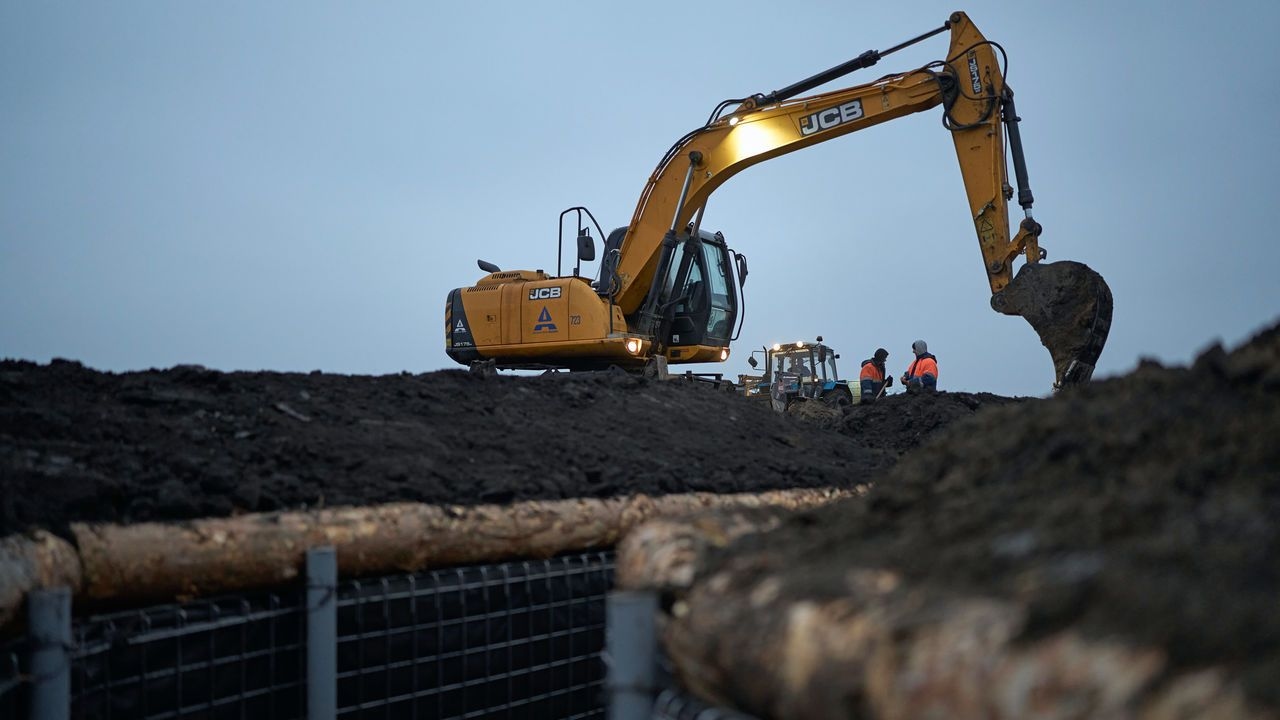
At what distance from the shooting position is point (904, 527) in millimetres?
1747

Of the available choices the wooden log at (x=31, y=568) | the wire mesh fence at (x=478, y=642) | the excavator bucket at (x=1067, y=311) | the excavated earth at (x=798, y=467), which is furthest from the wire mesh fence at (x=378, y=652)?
the excavator bucket at (x=1067, y=311)

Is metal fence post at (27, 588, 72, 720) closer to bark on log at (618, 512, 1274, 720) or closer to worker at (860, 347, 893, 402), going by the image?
bark on log at (618, 512, 1274, 720)

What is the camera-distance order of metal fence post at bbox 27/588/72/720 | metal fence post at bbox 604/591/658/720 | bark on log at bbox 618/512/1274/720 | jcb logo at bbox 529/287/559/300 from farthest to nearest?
jcb logo at bbox 529/287/559/300 < metal fence post at bbox 27/588/72/720 < metal fence post at bbox 604/591/658/720 < bark on log at bbox 618/512/1274/720

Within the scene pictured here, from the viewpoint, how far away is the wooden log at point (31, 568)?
2562 mm

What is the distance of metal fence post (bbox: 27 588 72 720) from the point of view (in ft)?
8.28

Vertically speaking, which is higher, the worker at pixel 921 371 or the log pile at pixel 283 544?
the worker at pixel 921 371

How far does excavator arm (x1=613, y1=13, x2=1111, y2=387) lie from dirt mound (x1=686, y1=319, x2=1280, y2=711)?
6.31 metres

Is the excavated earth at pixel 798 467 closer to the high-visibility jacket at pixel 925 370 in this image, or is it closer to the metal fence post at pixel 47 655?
the metal fence post at pixel 47 655

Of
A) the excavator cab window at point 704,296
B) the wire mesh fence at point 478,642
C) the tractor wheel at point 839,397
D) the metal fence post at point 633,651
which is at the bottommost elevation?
the wire mesh fence at point 478,642

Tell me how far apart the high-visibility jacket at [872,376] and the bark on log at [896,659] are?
13.4 m

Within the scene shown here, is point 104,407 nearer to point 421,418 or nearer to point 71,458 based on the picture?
point 71,458

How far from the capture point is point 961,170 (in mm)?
9734

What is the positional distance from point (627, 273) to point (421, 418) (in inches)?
242

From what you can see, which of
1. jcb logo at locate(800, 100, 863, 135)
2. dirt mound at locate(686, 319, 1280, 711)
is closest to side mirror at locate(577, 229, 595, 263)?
jcb logo at locate(800, 100, 863, 135)
